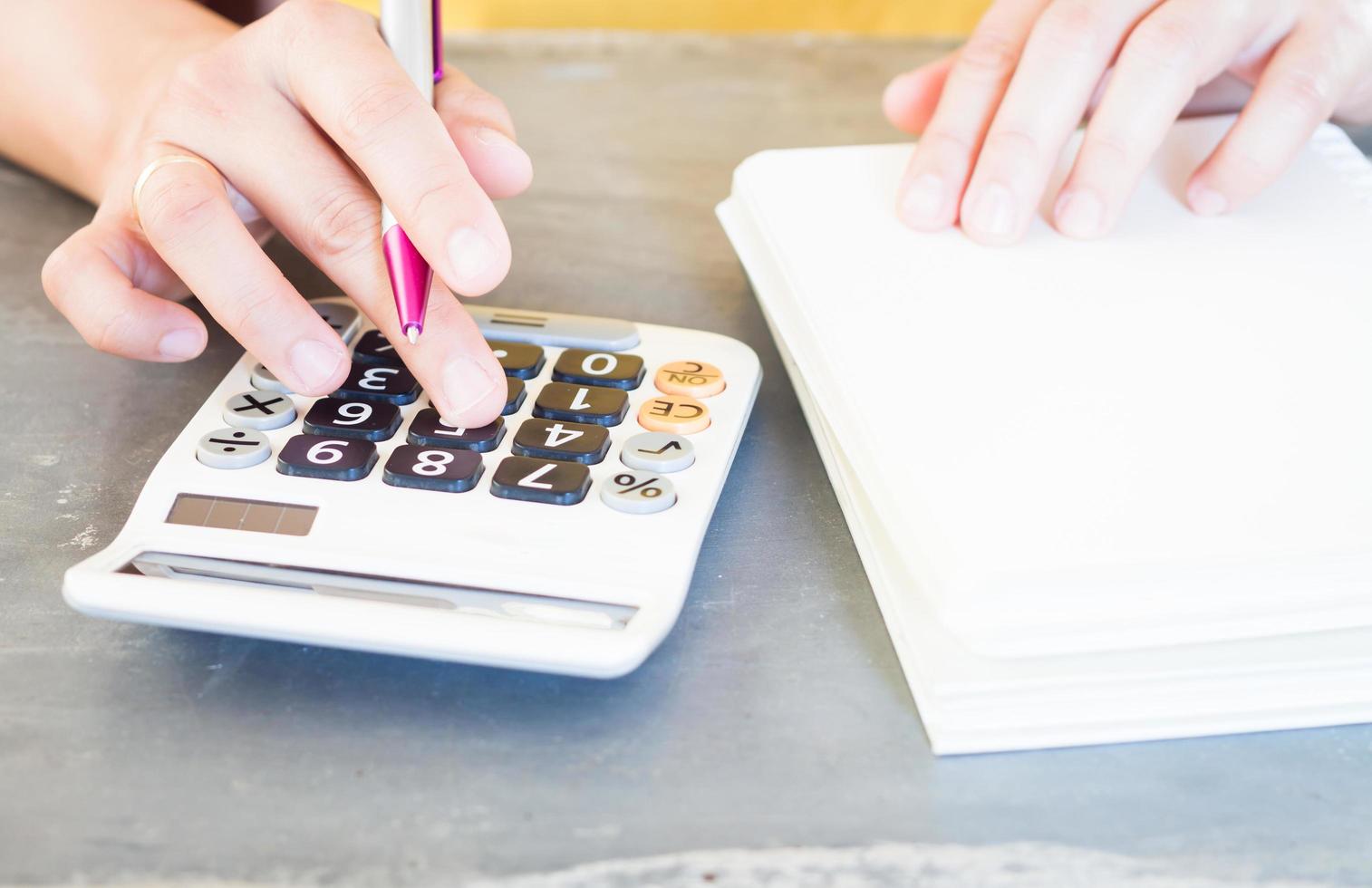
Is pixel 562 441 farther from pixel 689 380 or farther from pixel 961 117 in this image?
pixel 961 117

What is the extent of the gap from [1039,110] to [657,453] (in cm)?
26

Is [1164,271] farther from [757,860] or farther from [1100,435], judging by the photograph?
[757,860]

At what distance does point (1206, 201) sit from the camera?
0.51 m

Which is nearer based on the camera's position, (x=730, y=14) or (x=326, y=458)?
(x=326, y=458)

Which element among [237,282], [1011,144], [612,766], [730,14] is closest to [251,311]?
[237,282]

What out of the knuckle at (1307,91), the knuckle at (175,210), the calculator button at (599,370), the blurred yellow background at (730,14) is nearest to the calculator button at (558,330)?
the calculator button at (599,370)

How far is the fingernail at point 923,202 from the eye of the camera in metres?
0.49

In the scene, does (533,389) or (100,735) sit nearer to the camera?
(100,735)

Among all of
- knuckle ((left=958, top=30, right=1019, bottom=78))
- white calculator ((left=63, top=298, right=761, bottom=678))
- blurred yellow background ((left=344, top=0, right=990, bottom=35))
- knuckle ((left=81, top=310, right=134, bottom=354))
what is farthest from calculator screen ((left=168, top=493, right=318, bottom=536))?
blurred yellow background ((left=344, top=0, right=990, bottom=35))

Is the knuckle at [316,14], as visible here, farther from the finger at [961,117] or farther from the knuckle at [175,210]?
the finger at [961,117]

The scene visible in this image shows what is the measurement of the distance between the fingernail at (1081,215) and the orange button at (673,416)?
0.18 m

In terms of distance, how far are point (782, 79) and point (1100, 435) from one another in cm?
57

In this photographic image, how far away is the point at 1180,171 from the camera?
0.55 meters

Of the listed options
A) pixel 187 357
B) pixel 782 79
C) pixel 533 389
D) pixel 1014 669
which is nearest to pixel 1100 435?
pixel 1014 669
